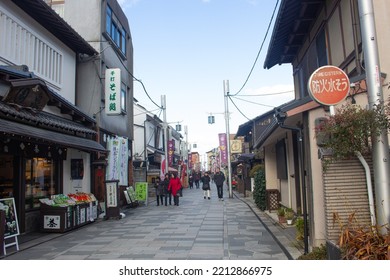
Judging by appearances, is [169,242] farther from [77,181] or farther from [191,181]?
[191,181]

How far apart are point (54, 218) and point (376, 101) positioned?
10.4 meters

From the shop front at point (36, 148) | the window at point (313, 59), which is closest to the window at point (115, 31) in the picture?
the shop front at point (36, 148)

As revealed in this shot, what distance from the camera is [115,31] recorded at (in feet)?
67.8

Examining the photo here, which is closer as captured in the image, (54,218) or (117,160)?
(54,218)

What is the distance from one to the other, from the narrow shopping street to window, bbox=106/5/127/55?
1039 cm

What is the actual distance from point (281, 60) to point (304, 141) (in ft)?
26.4

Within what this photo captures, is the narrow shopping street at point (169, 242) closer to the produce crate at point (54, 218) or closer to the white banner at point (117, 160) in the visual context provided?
the produce crate at point (54, 218)

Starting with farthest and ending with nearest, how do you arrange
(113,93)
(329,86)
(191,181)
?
(191,181) → (113,93) → (329,86)

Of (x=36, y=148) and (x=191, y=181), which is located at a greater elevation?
(x=36, y=148)

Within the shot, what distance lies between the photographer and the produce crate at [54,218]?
11891 mm

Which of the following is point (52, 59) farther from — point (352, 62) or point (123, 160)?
point (352, 62)

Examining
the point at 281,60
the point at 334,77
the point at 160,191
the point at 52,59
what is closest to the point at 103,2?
the point at 52,59

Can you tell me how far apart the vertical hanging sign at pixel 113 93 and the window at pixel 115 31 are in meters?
3.23

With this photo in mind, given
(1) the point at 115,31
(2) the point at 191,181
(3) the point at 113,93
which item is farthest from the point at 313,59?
(2) the point at 191,181
